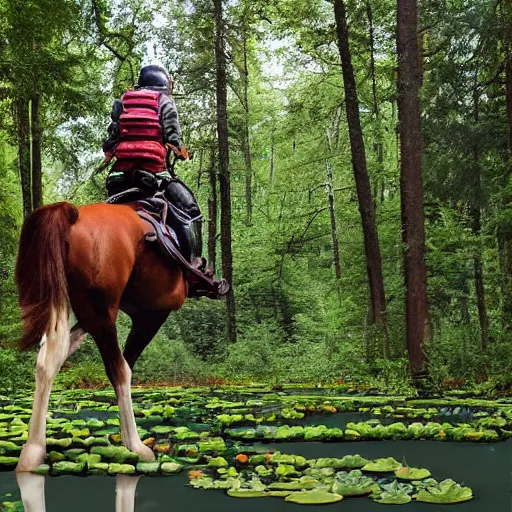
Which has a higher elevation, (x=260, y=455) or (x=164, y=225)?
(x=164, y=225)

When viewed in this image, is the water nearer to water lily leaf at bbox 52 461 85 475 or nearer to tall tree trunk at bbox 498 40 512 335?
water lily leaf at bbox 52 461 85 475

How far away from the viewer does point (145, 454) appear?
444 cm

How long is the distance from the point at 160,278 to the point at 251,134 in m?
19.3

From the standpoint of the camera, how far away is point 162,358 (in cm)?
1423

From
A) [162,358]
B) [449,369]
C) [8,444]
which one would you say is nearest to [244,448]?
[8,444]

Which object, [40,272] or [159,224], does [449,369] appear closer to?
[159,224]

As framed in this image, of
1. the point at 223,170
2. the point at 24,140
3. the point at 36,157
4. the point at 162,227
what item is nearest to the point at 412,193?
the point at 162,227

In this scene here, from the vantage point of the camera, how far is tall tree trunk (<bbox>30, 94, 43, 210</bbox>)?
13.9 meters

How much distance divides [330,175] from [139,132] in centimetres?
1604

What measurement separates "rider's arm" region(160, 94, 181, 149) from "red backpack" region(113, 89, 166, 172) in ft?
0.15

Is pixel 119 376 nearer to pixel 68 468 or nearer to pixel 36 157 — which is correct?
pixel 68 468

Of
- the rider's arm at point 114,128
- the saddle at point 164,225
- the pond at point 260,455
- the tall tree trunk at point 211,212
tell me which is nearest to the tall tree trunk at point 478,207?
the pond at point 260,455

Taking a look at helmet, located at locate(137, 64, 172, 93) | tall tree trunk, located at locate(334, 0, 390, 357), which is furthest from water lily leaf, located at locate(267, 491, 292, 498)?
tall tree trunk, located at locate(334, 0, 390, 357)

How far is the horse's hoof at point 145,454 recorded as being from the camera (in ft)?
14.5
